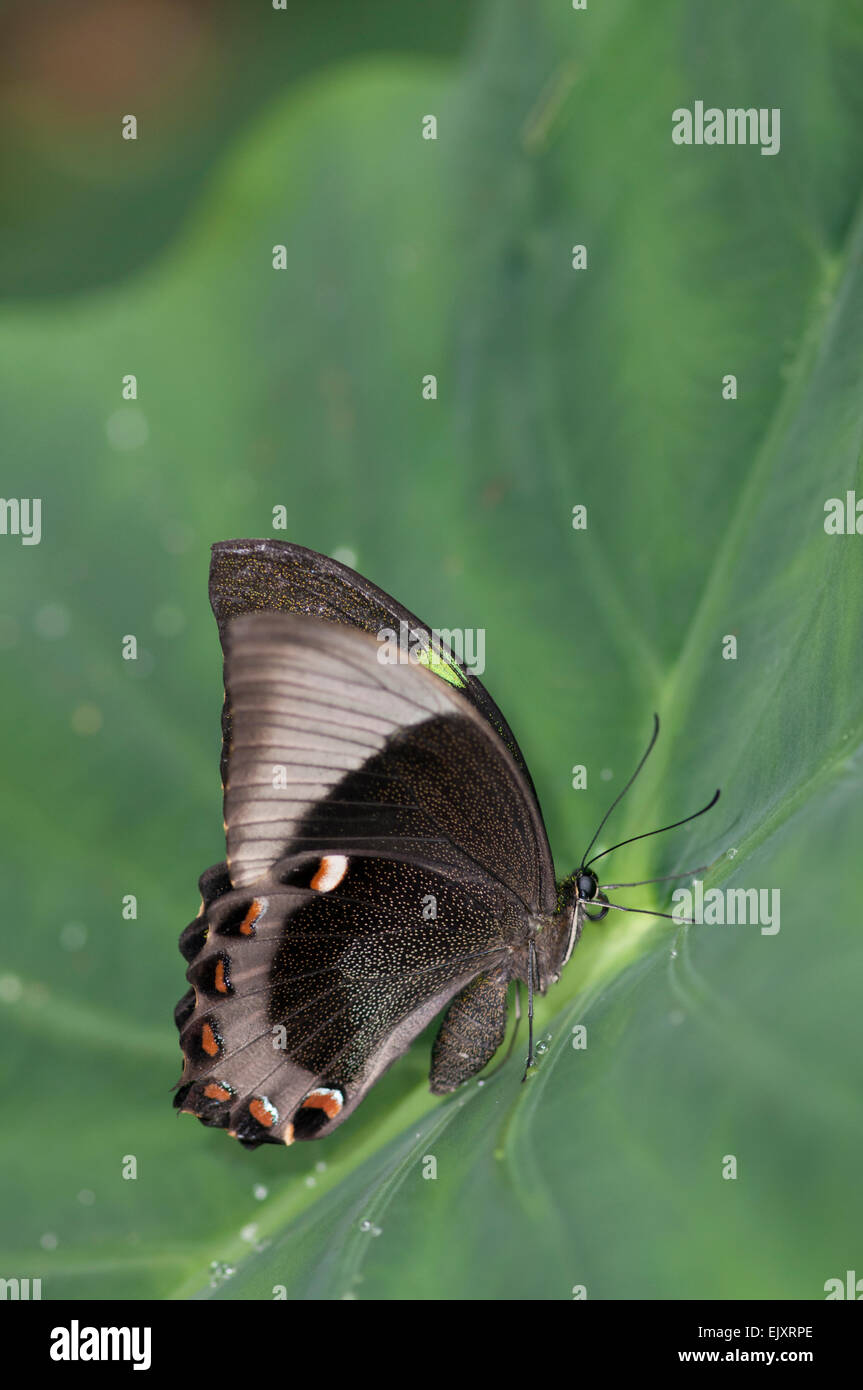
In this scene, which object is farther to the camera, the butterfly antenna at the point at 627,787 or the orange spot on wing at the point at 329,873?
the butterfly antenna at the point at 627,787

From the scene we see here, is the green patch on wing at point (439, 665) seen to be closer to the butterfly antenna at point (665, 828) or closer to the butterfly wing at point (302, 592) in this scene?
the butterfly wing at point (302, 592)

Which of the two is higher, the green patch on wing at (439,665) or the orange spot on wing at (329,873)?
the green patch on wing at (439,665)

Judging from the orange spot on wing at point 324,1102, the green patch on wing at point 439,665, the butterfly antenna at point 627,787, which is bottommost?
the orange spot on wing at point 324,1102

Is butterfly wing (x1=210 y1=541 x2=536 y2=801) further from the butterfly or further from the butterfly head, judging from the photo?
the butterfly head

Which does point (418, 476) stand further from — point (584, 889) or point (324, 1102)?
point (324, 1102)

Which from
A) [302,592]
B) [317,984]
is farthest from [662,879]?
[302,592]

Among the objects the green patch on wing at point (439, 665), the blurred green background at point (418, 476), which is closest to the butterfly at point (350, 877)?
the green patch on wing at point (439, 665)
